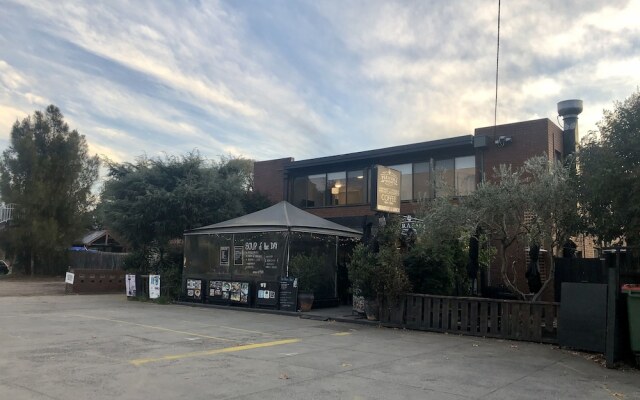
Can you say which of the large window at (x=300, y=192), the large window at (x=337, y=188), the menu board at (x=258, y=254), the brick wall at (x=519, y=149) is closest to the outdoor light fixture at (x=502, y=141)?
the brick wall at (x=519, y=149)

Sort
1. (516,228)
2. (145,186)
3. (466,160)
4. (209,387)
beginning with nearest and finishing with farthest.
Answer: (209,387)
(516,228)
(466,160)
(145,186)

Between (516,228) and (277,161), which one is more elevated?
(277,161)

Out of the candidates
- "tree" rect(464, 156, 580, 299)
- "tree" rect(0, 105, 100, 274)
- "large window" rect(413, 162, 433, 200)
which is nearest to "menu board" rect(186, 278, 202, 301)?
"large window" rect(413, 162, 433, 200)

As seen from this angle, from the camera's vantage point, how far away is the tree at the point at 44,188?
115 feet

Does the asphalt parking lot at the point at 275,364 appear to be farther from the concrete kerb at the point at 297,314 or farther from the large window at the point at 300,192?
the large window at the point at 300,192

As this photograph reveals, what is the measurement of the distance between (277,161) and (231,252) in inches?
362

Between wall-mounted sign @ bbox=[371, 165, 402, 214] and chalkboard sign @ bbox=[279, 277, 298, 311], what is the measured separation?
13.5 feet

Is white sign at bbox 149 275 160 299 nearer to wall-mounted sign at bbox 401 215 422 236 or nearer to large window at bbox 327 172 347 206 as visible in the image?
large window at bbox 327 172 347 206

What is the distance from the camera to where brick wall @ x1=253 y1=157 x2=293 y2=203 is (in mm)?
26797

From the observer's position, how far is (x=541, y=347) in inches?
424

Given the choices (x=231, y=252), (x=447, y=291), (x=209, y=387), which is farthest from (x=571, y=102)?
(x=209, y=387)

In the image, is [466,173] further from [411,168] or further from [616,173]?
[616,173]

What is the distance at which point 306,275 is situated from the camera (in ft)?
55.4

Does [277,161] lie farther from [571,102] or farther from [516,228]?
[516,228]
